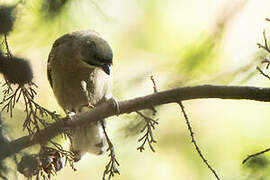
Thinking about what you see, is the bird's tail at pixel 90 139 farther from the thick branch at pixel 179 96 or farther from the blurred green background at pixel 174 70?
the thick branch at pixel 179 96

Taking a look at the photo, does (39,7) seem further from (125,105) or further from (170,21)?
(170,21)

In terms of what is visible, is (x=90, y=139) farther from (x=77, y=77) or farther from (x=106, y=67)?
(x=106, y=67)

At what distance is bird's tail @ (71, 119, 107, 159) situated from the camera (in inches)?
138

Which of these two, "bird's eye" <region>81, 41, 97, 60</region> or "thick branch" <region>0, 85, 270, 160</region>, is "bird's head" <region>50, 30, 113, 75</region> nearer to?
"bird's eye" <region>81, 41, 97, 60</region>

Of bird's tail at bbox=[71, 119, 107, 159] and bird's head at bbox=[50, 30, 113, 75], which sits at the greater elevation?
bird's head at bbox=[50, 30, 113, 75]

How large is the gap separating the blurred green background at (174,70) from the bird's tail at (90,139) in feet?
0.23

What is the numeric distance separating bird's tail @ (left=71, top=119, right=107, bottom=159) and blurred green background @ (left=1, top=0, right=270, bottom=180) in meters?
0.07

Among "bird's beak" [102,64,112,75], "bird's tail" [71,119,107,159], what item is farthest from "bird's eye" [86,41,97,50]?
"bird's tail" [71,119,107,159]

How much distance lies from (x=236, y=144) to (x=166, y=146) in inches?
21.3

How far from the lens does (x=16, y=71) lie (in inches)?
78.1

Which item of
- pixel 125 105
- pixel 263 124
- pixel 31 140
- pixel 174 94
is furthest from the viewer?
pixel 263 124

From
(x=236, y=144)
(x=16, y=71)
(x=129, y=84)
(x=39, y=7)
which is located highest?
(x=39, y=7)

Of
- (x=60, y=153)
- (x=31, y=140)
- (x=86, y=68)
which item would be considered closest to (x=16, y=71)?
(x=31, y=140)

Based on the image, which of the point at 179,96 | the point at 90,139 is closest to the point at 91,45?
the point at 90,139
